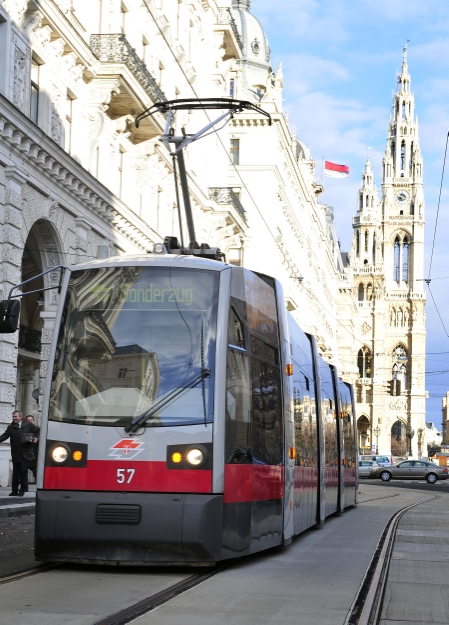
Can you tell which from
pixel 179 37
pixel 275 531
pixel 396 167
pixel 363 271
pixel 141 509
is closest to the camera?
pixel 141 509

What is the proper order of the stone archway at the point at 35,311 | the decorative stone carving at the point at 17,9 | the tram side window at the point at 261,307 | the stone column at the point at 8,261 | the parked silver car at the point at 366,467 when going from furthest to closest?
the parked silver car at the point at 366,467
the stone archway at the point at 35,311
the decorative stone carving at the point at 17,9
the stone column at the point at 8,261
the tram side window at the point at 261,307

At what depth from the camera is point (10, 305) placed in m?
10.1

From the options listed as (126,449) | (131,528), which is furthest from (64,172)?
(131,528)

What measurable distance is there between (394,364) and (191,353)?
139790 millimetres

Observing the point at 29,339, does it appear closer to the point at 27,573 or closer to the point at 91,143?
the point at 91,143

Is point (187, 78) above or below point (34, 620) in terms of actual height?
above

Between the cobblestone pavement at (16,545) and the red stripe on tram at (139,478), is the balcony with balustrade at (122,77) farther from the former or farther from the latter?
the red stripe on tram at (139,478)

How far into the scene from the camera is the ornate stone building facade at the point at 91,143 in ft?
72.4

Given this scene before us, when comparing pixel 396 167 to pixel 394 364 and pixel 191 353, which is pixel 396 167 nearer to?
pixel 394 364

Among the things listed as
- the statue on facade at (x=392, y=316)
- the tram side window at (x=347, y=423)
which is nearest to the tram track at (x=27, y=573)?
the tram side window at (x=347, y=423)

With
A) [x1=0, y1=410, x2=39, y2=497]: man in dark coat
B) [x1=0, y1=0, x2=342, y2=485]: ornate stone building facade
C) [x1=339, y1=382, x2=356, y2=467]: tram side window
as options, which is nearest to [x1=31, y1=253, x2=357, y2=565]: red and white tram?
[x1=0, y1=0, x2=342, y2=485]: ornate stone building facade

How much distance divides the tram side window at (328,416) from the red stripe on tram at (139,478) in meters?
8.00

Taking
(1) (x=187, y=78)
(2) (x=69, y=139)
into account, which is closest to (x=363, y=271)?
(1) (x=187, y=78)

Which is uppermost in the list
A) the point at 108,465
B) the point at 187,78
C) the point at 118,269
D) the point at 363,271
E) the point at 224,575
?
the point at 363,271
